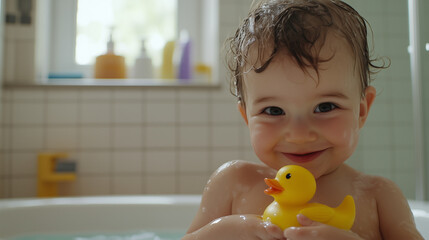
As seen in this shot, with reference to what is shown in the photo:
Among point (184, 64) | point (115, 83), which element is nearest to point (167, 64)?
point (184, 64)

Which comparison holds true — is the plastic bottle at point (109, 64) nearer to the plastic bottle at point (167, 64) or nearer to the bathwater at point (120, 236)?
the plastic bottle at point (167, 64)

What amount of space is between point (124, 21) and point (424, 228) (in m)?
1.82

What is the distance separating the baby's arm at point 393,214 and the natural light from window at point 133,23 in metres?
1.73

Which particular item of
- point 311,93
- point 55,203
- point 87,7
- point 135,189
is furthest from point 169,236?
point 87,7

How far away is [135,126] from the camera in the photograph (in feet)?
6.39

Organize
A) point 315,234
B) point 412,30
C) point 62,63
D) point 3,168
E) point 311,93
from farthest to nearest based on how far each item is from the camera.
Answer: point 62,63, point 3,168, point 412,30, point 311,93, point 315,234

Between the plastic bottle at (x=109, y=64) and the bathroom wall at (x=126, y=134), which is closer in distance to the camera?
the bathroom wall at (x=126, y=134)

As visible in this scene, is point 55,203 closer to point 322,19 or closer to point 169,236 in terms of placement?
point 169,236

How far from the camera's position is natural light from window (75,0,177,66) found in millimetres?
2287

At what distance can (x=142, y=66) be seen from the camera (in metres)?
2.06

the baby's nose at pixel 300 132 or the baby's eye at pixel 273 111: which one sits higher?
the baby's eye at pixel 273 111

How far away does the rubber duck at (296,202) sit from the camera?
56cm

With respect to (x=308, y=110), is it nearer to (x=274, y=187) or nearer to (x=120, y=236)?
(x=274, y=187)

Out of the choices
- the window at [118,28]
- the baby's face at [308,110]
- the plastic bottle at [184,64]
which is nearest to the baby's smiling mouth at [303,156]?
the baby's face at [308,110]
